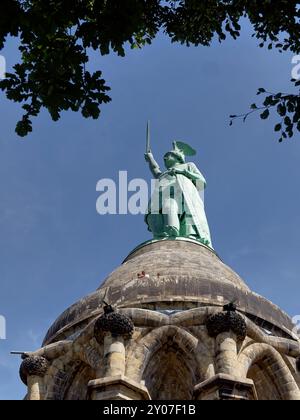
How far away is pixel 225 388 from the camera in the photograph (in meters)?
10.9

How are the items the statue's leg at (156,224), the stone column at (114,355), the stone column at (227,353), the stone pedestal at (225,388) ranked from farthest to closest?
1. the statue's leg at (156,224)
2. the stone column at (114,355)
3. the stone column at (227,353)
4. the stone pedestal at (225,388)

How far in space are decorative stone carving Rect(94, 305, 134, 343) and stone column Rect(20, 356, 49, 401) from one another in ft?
4.03

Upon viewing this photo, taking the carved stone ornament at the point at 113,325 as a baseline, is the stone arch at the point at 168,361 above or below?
below

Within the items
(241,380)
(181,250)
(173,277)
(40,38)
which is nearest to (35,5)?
(40,38)

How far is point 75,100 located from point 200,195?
13.2 meters

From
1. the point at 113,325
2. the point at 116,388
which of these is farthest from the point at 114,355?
the point at 116,388

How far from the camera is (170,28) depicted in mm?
8820

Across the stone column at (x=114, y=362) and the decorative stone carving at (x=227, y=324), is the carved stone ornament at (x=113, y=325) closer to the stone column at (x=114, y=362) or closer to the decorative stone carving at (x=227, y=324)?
the stone column at (x=114, y=362)

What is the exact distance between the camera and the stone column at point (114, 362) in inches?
434

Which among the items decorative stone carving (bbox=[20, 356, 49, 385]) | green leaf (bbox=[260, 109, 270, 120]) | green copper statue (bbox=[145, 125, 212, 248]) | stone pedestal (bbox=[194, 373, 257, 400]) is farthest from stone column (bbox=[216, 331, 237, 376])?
green copper statue (bbox=[145, 125, 212, 248])

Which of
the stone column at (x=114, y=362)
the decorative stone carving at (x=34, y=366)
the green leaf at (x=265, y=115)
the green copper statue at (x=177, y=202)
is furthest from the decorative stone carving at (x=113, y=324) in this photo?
the green leaf at (x=265, y=115)

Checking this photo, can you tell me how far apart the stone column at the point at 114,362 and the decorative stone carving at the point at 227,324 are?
132cm
